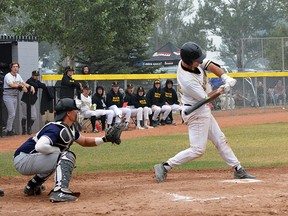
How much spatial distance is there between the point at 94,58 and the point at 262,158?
23.7 metres

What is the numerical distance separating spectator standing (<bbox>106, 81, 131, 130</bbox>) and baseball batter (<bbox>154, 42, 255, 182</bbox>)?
12303 mm

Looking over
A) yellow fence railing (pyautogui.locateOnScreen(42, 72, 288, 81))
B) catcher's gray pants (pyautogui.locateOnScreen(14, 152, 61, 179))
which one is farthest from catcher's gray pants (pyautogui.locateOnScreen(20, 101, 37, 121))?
catcher's gray pants (pyautogui.locateOnScreen(14, 152, 61, 179))

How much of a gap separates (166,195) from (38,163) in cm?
149

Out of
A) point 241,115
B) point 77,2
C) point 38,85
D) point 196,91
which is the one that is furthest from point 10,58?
point 196,91

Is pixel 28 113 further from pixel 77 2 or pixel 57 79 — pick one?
pixel 77 2

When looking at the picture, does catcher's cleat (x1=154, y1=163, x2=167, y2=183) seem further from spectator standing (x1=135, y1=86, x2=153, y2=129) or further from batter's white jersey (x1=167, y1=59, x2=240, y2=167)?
spectator standing (x1=135, y1=86, x2=153, y2=129)

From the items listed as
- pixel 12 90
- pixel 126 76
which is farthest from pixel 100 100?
pixel 126 76

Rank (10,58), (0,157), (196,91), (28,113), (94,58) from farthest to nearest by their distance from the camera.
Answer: (94,58) → (10,58) → (28,113) → (0,157) → (196,91)

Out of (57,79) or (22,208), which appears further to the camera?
(57,79)

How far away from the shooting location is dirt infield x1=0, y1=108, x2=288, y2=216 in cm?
753

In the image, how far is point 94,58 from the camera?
36.8m

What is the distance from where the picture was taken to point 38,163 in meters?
8.64

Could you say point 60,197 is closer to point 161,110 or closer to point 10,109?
point 10,109

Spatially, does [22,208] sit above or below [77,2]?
below
